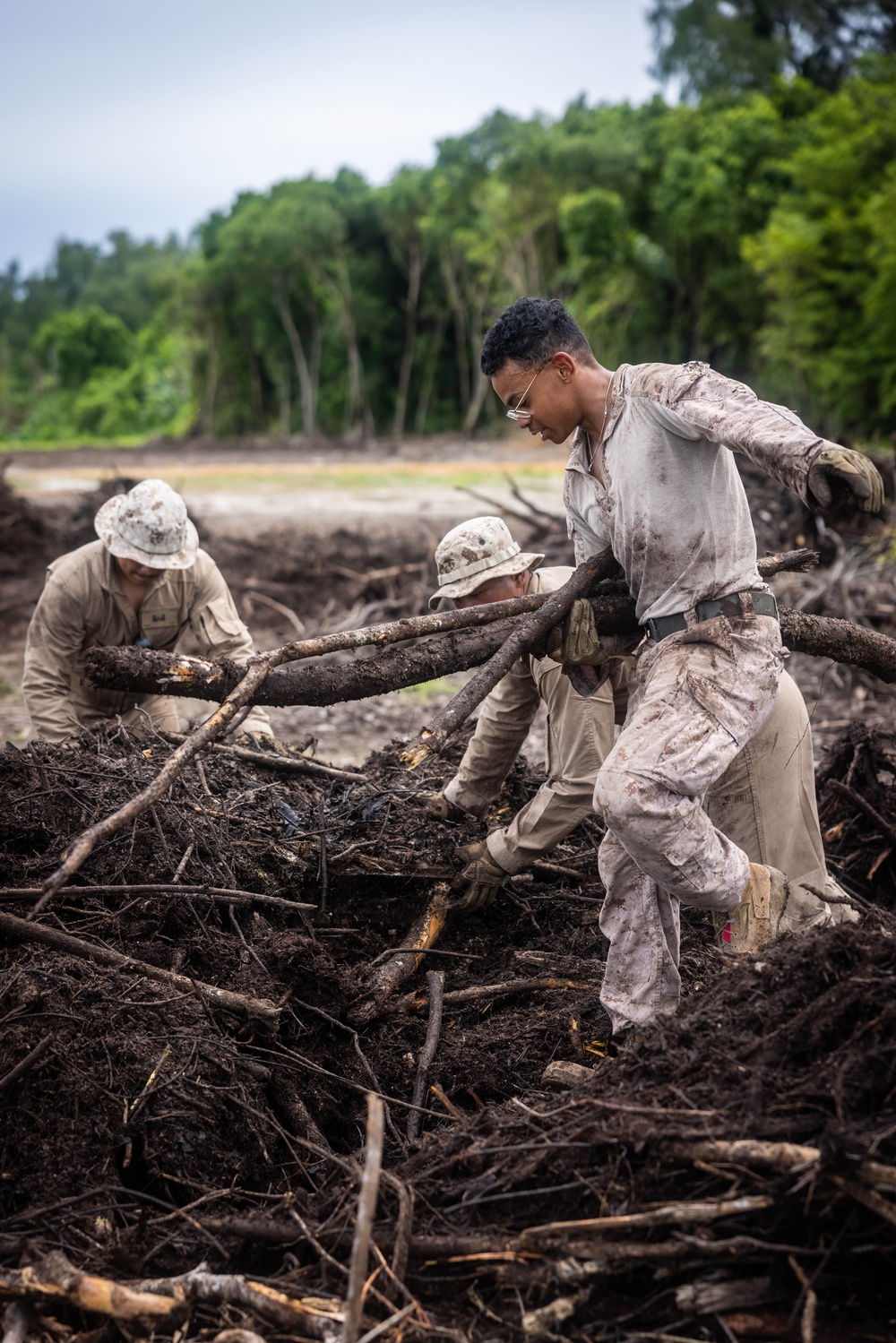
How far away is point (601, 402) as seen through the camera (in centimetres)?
325

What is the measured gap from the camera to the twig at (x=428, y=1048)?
121 inches

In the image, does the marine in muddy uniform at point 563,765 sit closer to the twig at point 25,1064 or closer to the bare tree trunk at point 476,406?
the twig at point 25,1064

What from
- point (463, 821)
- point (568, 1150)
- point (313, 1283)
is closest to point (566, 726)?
point (463, 821)

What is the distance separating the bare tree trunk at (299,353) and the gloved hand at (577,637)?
41347 mm

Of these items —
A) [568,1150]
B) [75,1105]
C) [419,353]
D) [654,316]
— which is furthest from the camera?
[419,353]

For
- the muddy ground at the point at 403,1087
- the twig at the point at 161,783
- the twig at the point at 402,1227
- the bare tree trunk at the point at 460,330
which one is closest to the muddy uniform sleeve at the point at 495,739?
the muddy ground at the point at 403,1087

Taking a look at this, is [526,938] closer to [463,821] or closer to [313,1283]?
[463,821]

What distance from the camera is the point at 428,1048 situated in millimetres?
3354

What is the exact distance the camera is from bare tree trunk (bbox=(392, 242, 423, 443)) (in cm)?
4100

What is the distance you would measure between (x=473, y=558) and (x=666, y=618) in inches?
45.7

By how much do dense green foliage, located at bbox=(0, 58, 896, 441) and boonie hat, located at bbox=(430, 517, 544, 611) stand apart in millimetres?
19287

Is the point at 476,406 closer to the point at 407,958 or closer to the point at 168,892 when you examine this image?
the point at 407,958

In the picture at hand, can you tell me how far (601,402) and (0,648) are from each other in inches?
371

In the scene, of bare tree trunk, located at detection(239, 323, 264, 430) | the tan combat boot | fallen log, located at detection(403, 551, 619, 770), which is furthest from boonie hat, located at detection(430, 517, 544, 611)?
bare tree trunk, located at detection(239, 323, 264, 430)
